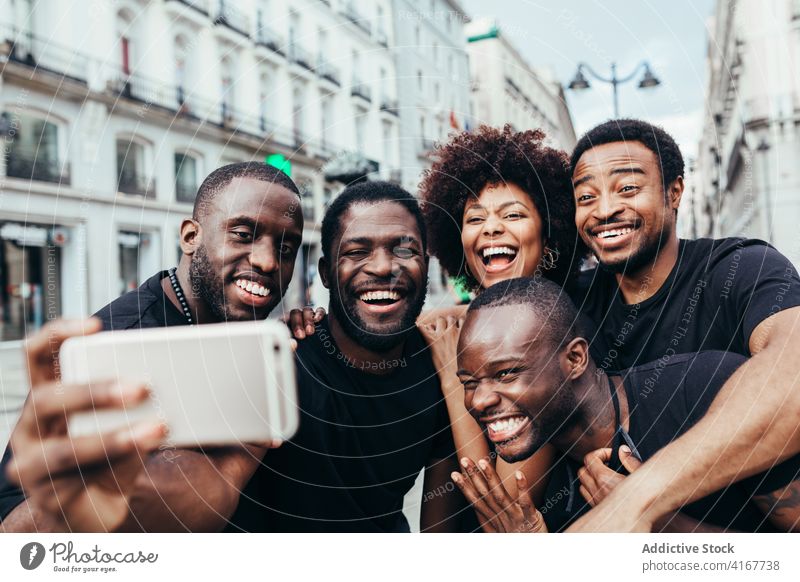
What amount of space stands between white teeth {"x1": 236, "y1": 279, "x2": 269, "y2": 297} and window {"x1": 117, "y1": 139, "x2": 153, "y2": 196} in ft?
1.82

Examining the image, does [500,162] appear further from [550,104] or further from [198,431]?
[198,431]

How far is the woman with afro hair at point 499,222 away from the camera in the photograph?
1722 millimetres

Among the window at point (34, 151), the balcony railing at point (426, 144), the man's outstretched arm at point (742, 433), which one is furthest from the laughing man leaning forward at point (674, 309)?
the window at point (34, 151)

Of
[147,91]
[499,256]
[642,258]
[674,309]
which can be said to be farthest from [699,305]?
[147,91]

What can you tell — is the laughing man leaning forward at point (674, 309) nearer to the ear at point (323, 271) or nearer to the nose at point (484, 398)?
the nose at point (484, 398)

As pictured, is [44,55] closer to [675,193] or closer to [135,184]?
[135,184]

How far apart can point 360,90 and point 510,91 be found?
427 millimetres

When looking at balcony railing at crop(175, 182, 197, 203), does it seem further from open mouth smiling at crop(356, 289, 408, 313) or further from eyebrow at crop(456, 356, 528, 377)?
eyebrow at crop(456, 356, 528, 377)

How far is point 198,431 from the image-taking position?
5.21 ft

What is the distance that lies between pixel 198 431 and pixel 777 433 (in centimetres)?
136

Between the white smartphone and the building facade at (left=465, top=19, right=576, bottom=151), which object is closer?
the white smartphone

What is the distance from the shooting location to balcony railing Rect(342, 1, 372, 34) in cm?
181

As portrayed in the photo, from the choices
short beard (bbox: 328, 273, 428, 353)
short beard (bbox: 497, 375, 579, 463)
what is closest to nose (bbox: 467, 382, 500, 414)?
short beard (bbox: 497, 375, 579, 463)
